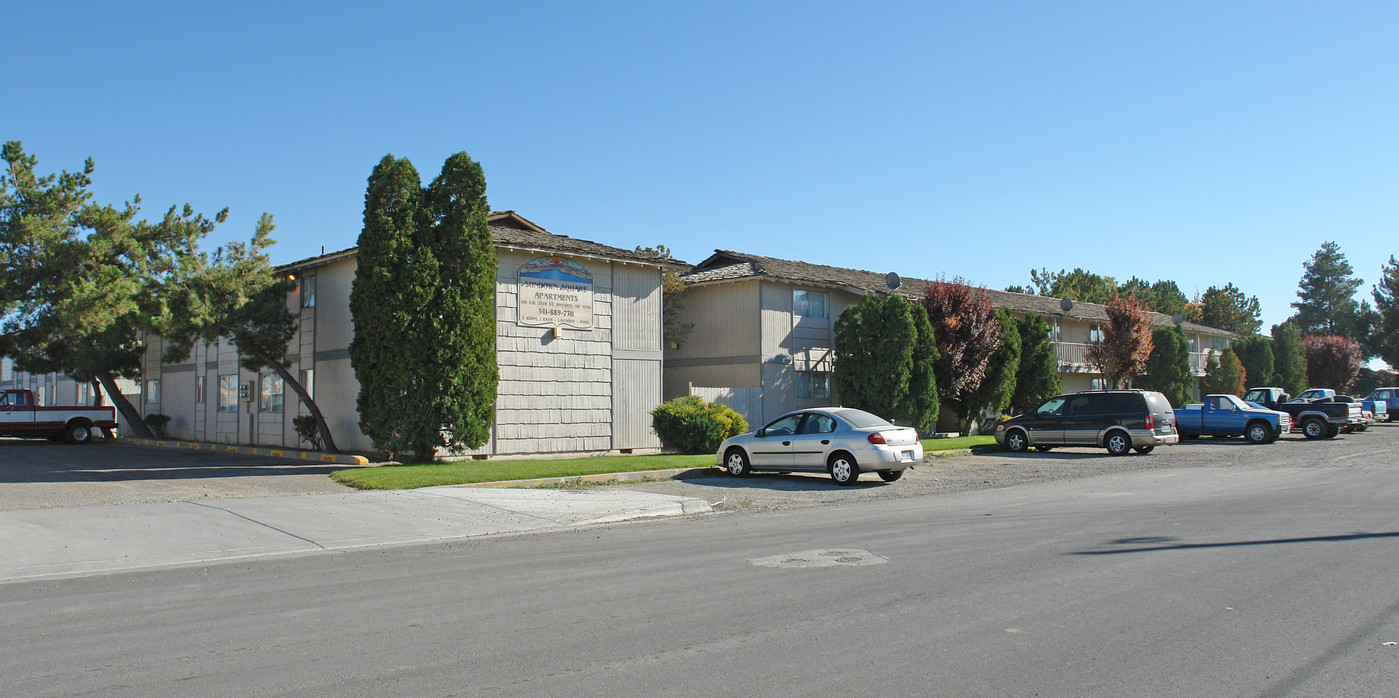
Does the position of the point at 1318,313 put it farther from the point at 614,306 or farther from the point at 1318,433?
the point at 614,306

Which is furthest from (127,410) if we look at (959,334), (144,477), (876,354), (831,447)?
(959,334)

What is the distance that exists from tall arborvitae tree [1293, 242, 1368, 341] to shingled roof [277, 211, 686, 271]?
92771 mm

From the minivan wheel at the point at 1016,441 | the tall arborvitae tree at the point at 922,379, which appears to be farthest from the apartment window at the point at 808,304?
the minivan wheel at the point at 1016,441

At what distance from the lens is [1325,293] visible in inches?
3765

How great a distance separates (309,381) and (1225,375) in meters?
48.2

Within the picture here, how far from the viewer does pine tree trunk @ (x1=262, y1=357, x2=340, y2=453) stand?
23719 mm

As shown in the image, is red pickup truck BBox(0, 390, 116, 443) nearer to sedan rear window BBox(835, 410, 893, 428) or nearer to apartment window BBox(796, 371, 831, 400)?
apartment window BBox(796, 371, 831, 400)

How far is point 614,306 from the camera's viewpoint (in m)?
25.5

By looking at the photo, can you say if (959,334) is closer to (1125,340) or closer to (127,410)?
(1125,340)

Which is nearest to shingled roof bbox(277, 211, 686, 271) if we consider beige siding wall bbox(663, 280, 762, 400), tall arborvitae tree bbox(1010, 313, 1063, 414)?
beige siding wall bbox(663, 280, 762, 400)

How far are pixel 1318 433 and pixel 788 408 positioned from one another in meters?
18.9

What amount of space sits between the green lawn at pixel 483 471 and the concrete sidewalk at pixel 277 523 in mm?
1059

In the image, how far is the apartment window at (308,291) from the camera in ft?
84.0

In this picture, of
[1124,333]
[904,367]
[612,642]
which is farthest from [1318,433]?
[612,642]
